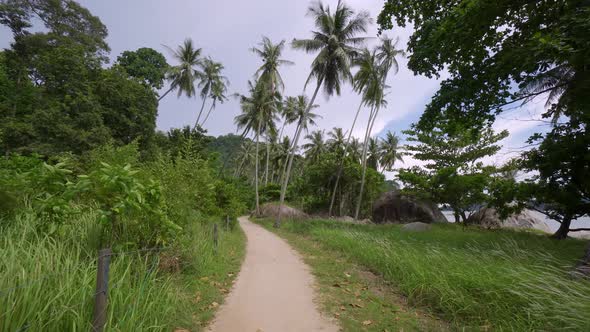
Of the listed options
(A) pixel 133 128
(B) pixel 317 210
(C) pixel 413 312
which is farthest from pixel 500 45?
(B) pixel 317 210

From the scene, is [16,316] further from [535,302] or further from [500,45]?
[500,45]

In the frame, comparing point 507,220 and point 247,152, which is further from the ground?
point 247,152

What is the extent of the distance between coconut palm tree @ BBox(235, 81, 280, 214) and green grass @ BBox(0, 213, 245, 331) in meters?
20.8

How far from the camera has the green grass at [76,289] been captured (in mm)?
2045

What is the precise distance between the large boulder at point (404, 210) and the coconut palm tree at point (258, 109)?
449 inches

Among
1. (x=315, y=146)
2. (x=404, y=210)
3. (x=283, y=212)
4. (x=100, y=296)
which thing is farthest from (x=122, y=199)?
(x=315, y=146)

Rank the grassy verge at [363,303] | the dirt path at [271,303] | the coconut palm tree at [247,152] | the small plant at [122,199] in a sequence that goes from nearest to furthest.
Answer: the small plant at [122,199] < the dirt path at [271,303] < the grassy verge at [363,303] < the coconut palm tree at [247,152]

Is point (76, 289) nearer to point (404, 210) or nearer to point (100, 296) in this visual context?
point (100, 296)

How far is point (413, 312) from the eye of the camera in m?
4.07

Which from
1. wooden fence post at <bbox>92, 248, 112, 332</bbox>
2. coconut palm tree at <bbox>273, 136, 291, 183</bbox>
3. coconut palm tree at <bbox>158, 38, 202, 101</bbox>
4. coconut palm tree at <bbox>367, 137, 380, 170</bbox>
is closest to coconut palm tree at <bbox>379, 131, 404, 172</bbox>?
coconut palm tree at <bbox>367, 137, 380, 170</bbox>

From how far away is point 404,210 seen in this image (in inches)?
827

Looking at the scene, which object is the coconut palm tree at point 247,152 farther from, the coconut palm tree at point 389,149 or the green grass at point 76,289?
the green grass at point 76,289

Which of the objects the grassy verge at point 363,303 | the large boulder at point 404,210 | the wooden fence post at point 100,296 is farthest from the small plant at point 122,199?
the large boulder at point 404,210

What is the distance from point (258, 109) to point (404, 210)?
15233 millimetres
